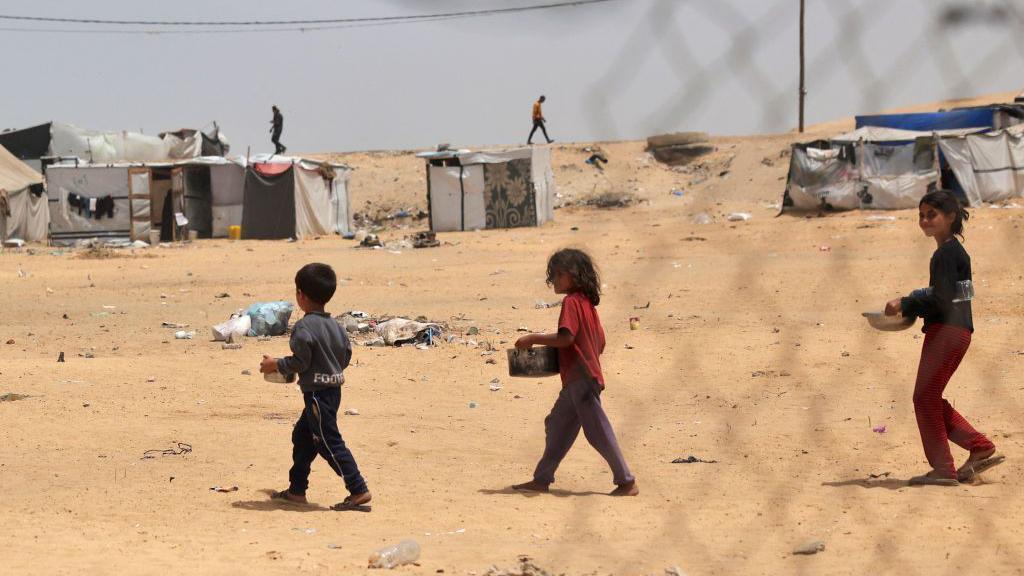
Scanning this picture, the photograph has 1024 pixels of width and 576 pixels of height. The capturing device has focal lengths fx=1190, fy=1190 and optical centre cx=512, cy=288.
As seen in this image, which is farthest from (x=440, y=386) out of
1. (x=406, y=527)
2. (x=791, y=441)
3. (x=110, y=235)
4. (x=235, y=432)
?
(x=110, y=235)

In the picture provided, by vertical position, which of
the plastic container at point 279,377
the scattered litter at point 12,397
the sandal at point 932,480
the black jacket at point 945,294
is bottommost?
the sandal at point 932,480

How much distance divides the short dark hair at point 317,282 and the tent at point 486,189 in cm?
2099

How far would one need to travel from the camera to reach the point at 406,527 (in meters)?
4.69

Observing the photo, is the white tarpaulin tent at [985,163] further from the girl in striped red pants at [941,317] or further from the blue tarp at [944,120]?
the girl in striped red pants at [941,317]

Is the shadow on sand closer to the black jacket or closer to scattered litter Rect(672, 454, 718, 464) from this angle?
scattered litter Rect(672, 454, 718, 464)

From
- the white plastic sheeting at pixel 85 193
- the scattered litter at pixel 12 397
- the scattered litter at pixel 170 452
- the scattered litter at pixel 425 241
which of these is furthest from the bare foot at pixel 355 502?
the white plastic sheeting at pixel 85 193

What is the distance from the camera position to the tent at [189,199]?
24.5 m

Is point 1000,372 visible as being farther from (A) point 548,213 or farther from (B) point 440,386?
(A) point 548,213

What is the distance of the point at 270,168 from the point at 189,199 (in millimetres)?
1950

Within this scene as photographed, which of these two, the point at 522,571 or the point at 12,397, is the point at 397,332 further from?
the point at 522,571

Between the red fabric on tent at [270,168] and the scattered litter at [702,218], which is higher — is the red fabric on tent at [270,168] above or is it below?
above

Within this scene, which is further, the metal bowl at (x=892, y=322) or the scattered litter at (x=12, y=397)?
the scattered litter at (x=12, y=397)

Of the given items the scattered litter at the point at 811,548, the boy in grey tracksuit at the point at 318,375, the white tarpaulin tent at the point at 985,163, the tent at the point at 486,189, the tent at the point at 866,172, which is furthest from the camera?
the tent at the point at 486,189

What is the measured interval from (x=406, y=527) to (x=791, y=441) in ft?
8.65
